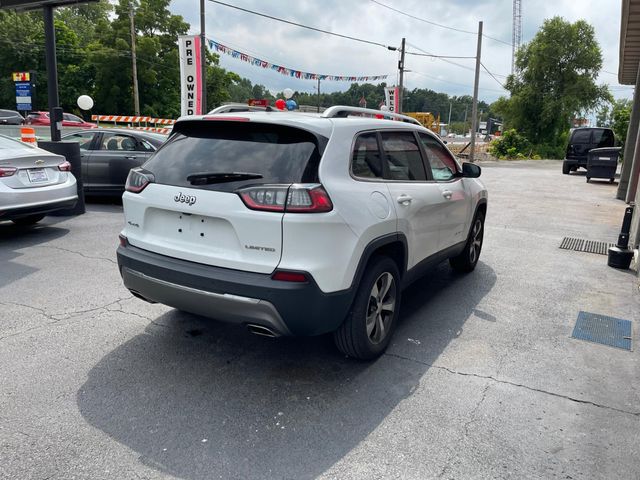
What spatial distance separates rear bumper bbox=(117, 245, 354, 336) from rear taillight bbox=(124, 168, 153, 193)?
1.82 feet

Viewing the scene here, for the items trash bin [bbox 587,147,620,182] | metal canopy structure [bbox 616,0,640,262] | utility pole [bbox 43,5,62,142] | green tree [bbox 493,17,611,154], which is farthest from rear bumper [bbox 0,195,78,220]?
green tree [bbox 493,17,611,154]

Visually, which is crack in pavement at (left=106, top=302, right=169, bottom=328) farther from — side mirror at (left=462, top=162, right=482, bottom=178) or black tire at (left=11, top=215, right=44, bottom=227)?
black tire at (left=11, top=215, right=44, bottom=227)

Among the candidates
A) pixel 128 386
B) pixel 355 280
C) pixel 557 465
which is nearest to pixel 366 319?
pixel 355 280

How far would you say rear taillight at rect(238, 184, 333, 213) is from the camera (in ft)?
9.97

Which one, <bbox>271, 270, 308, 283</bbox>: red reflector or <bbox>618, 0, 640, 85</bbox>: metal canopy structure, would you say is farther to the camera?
<bbox>618, 0, 640, 85</bbox>: metal canopy structure

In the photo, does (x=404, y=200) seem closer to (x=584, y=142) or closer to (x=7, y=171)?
(x=7, y=171)

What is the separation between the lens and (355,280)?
3.31 metres

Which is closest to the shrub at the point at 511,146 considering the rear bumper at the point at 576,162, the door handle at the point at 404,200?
the rear bumper at the point at 576,162

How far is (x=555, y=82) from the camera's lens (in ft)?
137

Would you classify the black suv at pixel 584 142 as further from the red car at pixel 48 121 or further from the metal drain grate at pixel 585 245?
the red car at pixel 48 121

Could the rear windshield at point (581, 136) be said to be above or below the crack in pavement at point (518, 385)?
above

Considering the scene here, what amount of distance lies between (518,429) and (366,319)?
45.8 inches

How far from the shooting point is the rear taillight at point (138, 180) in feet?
11.9

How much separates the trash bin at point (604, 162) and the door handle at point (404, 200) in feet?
56.2
